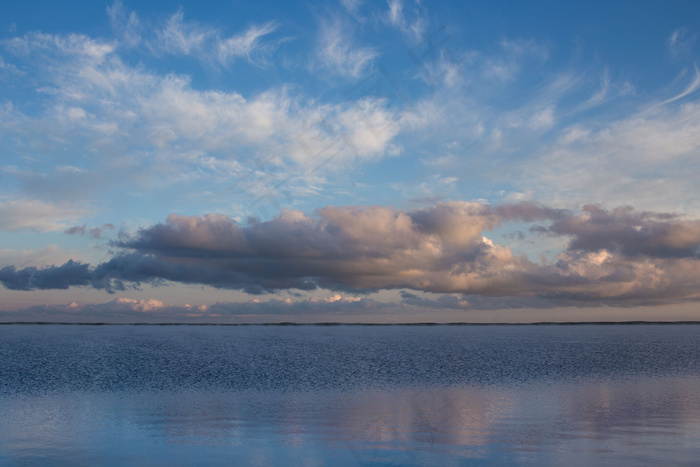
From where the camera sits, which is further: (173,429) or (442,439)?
(173,429)

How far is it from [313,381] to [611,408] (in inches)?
1012

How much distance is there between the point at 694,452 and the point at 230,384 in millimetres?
35351

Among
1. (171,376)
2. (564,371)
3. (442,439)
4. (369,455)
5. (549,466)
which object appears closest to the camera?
(549,466)

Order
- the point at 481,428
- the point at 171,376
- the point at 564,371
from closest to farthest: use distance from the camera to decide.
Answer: the point at 481,428, the point at 171,376, the point at 564,371

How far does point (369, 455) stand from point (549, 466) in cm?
702

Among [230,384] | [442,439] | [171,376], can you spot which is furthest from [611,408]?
[171,376]

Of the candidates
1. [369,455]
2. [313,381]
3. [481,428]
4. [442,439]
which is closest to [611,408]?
[481,428]

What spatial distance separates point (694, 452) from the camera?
20.6 metres

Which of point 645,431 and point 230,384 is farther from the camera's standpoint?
point 230,384

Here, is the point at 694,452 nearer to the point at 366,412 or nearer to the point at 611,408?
the point at 611,408

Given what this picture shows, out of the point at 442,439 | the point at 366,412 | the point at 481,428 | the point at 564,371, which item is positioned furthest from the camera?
the point at 564,371

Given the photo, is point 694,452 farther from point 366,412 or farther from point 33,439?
point 33,439

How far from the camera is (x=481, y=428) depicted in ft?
85.0

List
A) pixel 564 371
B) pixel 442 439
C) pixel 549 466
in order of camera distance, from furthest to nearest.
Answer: pixel 564 371
pixel 442 439
pixel 549 466
